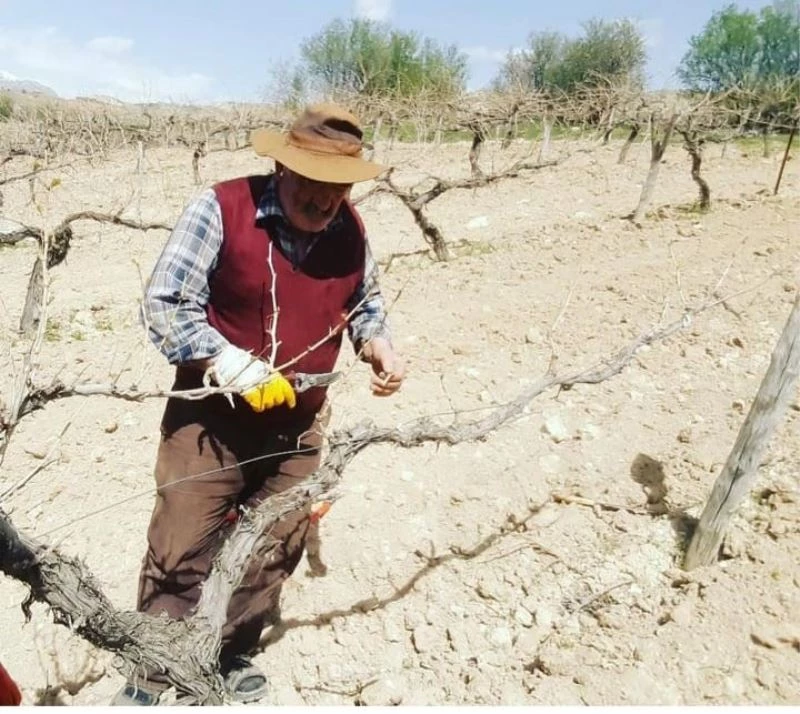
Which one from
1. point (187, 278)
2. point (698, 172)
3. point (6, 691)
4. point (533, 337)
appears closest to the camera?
point (6, 691)

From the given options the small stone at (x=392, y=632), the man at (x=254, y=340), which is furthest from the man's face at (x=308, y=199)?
the small stone at (x=392, y=632)

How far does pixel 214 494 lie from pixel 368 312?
0.85m

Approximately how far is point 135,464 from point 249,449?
7.07 ft

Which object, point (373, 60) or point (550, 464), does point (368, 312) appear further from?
point (373, 60)

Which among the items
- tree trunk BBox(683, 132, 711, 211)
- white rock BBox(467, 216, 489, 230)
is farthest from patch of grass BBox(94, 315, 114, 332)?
tree trunk BBox(683, 132, 711, 211)

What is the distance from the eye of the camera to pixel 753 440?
2891mm

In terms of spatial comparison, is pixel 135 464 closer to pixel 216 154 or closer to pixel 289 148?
pixel 289 148

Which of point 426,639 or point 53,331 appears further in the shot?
point 53,331

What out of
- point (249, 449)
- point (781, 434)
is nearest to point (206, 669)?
point (249, 449)

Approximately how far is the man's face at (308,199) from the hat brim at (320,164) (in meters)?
0.05

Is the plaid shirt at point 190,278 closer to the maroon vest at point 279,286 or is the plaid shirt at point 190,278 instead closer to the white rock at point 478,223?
the maroon vest at point 279,286

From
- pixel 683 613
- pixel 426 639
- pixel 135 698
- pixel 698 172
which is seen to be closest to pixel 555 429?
pixel 683 613

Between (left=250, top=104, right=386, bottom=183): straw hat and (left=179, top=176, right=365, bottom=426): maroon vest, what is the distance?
146mm

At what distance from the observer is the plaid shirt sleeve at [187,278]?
1.96 metres
